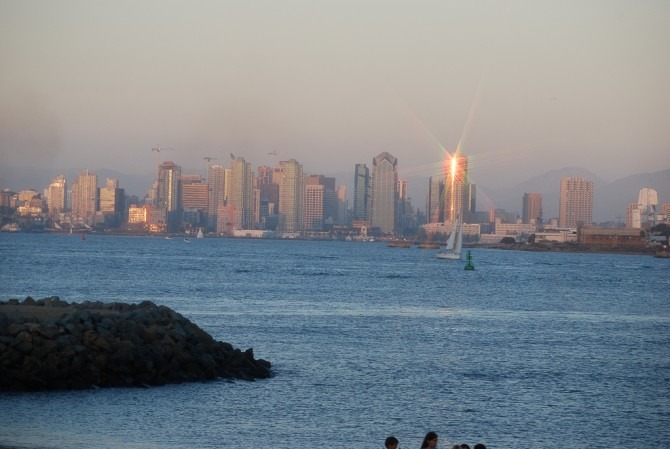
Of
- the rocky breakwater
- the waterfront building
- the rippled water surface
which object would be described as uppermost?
the waterfront building

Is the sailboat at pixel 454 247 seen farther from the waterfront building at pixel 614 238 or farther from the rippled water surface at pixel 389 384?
the waterfront building at pixel 614 238

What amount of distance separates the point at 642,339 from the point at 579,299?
2145 cm

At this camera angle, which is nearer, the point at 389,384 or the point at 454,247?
the point at 389,384

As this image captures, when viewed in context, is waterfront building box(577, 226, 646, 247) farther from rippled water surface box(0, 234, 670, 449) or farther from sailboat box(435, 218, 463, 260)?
rippled water surface box(0, 234, 670, 449)

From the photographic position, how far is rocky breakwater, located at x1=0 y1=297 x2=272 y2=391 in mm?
20312

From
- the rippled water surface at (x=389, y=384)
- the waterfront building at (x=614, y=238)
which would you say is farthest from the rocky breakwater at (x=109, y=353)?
the waterfront building at (x=614, y=238)

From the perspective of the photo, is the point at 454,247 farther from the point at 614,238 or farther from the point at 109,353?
the point at 109,353

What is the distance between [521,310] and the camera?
4669 cm

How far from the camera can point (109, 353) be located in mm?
21422

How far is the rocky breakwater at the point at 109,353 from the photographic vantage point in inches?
800

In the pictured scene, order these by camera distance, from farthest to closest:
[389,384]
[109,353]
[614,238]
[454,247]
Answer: [614,238] < [454,247] < [389,384] < [109,353]

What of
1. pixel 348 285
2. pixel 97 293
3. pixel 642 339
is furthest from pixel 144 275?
pixel 642 339

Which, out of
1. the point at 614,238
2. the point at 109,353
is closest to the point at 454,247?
the point at 614,238

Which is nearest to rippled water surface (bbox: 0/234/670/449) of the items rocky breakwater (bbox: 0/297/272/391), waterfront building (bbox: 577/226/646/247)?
rocky breakwater (bbox: 0/297/272/391)
